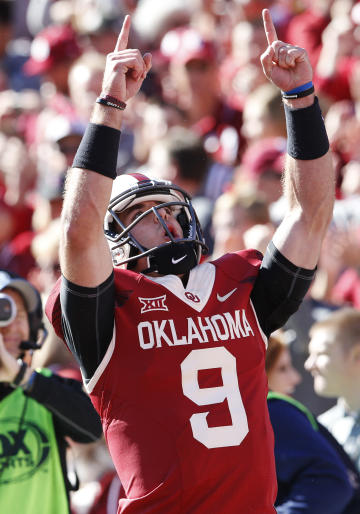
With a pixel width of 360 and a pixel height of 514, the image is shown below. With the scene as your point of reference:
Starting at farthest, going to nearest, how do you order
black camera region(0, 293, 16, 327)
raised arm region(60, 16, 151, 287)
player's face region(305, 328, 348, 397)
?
player's face region(305, 328, 348, 397) → black camera region(0, 293, 16, 327) → raised arm region(60, 16, 151, 287)

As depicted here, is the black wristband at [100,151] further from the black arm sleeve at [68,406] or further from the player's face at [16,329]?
the player's face at [16,329]

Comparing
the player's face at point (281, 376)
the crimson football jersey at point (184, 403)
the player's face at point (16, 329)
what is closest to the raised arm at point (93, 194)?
the crimson football jersey at point (184, 403)

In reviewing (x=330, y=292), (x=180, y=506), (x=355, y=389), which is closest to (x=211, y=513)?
(x=180, y=506)

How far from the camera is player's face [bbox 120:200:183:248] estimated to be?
349cm

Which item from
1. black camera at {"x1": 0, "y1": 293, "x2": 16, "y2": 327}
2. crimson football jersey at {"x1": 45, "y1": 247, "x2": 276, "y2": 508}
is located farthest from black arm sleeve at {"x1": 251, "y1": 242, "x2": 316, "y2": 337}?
black camera at {"x1": 0, "y1": 293, "x2": 16, "y2": 327}

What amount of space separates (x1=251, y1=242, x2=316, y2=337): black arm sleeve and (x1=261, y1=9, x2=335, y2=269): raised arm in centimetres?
3

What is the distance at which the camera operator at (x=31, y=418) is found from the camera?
4.38 metres

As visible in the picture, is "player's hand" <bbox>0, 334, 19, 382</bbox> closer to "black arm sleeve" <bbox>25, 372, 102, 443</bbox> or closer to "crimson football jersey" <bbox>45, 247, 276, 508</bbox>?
"black arm sleeve" <bbox>25, 372, 102, 443</bbox>

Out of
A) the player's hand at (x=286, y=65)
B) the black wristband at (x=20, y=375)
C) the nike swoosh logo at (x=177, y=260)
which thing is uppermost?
the player's hand at (x=286, y=65)

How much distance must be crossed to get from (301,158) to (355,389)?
219cm

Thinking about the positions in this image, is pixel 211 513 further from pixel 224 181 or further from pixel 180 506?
pixel 224 181

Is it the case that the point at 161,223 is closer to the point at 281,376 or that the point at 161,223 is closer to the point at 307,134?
the point at 307,134

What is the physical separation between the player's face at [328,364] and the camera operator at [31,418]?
4.51 ft

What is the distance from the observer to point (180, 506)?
3047mm
